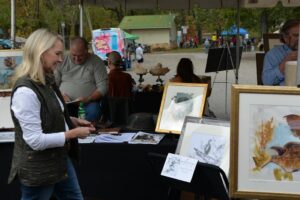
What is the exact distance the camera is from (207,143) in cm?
264

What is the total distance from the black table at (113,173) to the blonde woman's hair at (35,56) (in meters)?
1.22

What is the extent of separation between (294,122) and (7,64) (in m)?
2.24

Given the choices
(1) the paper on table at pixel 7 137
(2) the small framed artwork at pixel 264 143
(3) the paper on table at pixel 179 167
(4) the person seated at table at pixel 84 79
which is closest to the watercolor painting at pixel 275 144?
(2) the small framed artwork at pixel 264 143

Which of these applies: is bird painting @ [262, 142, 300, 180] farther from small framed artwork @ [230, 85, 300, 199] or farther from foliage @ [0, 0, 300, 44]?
foliage @ [0, 0, 300, 44]

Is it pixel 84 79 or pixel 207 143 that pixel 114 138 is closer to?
pixel 207 143

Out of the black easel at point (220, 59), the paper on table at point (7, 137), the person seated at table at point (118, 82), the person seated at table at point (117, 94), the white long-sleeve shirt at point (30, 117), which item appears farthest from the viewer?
the black easel at point (220, 59)

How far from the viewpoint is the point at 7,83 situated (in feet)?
11.8

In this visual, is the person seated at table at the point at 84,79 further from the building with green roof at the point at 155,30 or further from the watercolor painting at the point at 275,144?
the building with green roof at the point at 155,30

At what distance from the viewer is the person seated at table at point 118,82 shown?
20.8ft

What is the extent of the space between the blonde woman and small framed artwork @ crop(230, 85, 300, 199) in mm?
842

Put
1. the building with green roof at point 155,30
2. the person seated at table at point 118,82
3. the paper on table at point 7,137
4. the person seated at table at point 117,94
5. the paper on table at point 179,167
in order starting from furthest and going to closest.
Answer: the building with green roof at point 155,30 → the person seated at table at point 118,82 → the person seated at table at point 117,94 → the paper on table at point 7,137 → the paper on table at point 179,167

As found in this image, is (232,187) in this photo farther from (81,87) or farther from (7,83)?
(81,87)

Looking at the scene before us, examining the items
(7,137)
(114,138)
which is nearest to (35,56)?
(7,137)

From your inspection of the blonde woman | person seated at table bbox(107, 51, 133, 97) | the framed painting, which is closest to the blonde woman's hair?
the blonde woman
